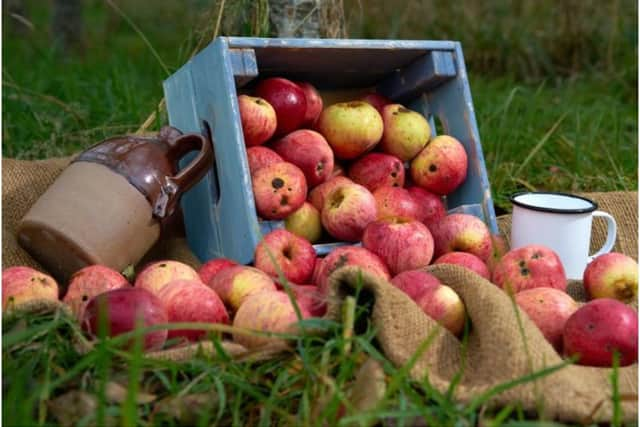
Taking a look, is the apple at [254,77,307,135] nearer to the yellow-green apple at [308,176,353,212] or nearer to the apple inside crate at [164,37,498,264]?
the apple inside crate at [164,37,498,264]

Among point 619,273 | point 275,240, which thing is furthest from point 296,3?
point 619,273

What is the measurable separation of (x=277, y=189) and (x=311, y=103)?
1.23ft

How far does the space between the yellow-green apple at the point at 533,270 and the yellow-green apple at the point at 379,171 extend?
21.3 inches

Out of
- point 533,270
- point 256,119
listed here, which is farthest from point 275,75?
point 533,270

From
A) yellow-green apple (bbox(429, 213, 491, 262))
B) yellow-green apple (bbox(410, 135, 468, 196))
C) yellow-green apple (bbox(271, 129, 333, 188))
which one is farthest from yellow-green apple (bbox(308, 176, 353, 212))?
yellow-green apple (bbox(429, 213, 491, 262))

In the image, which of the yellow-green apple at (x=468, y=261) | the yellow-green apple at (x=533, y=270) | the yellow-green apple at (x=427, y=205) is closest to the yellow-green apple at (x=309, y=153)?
the yellow-green apple at (x=427, y=205)

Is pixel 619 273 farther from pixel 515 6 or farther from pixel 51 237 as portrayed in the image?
pixel 515 6

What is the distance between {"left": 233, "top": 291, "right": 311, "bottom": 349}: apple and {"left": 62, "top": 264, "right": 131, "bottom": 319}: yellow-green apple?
1.03ft

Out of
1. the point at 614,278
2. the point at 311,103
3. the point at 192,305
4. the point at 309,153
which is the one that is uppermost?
the point at 311,103

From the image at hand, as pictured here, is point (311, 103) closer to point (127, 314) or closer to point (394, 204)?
point (394, 204)

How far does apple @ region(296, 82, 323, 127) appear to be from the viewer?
101 inches

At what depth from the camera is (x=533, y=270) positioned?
81.6 inches

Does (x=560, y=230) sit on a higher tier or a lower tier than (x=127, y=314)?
lower

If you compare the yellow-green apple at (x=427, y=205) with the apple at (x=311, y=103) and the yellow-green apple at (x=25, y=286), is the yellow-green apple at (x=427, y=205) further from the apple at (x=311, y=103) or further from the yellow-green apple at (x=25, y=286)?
the yellow-green apple at (x=25, y=286)
